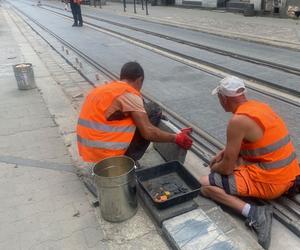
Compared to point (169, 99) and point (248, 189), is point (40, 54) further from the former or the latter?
point (248, 189)

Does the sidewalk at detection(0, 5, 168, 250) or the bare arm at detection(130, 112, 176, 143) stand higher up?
the bare arm at detection(130, 112, 176, 143)

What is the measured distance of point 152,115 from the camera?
4.08 meters

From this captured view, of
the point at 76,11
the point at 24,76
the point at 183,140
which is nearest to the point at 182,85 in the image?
the point at 24,76

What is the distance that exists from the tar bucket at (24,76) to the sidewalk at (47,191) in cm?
35

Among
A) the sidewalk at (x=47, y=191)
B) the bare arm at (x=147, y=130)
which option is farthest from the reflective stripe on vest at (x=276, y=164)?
the sidewalk at (x=47, y=191)

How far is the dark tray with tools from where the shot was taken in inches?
126

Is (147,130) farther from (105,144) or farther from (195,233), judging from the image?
(195,233)

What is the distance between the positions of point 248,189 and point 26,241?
6.73 feet

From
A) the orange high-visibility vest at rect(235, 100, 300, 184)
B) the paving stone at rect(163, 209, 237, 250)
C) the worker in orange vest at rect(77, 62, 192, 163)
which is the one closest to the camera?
the paving stone at rect(163, 209, 237, 250)

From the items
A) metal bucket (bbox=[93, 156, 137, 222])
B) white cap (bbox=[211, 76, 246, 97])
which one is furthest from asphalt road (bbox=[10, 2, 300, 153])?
metal bucket (bbox=[93, 156, 137, 222])

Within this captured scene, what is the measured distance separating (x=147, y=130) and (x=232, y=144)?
90 centimetres

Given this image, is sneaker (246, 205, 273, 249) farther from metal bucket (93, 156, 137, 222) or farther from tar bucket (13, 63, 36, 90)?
tar bucket (13, 63, 36, 90)

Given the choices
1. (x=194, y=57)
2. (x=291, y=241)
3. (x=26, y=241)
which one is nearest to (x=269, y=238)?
(x=291, y=241)

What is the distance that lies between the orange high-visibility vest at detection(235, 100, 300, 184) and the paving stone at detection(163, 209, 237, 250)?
0.64 metres
